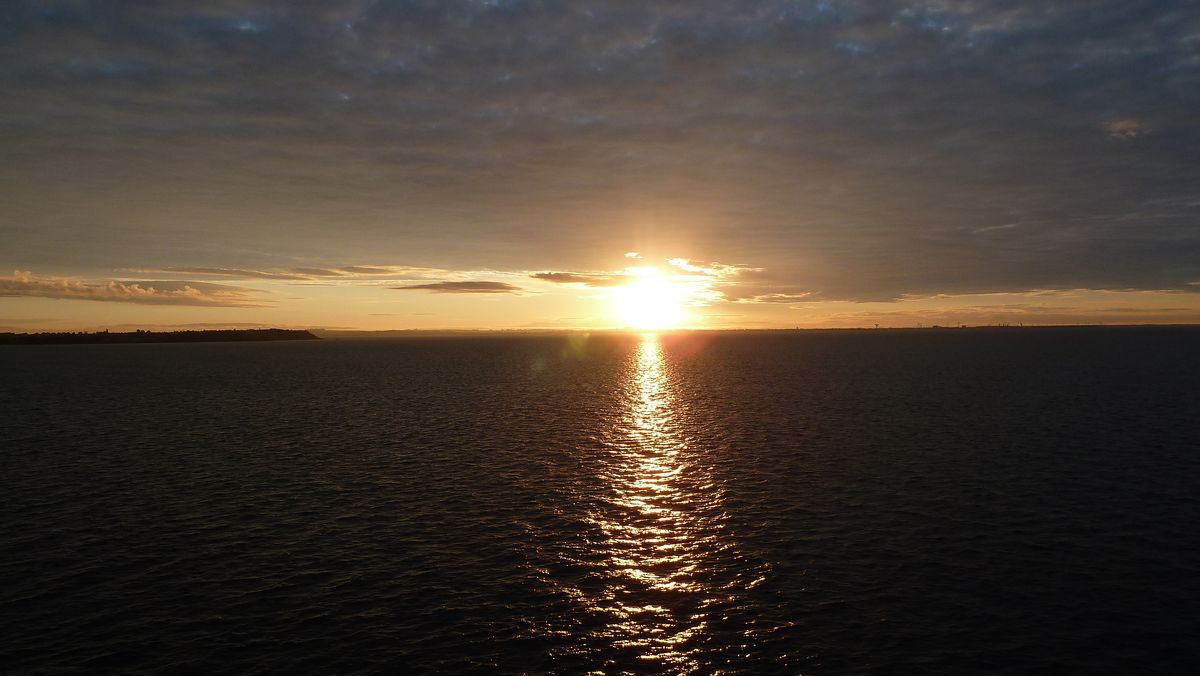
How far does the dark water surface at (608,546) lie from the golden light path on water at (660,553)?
187 mm

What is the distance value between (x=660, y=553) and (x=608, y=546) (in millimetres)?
2899

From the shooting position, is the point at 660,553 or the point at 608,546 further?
the point at 608,546

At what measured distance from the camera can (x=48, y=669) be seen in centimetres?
2280

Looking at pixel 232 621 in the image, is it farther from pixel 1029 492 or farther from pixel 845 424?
pixel 845 424

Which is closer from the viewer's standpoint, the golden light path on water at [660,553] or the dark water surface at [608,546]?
the dark water surface at [608,546]

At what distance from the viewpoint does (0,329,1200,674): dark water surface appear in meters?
24.4

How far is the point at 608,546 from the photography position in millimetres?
35219

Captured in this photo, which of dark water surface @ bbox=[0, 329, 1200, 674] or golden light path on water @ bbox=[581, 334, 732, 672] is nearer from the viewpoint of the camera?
dark water surface @ bbox=[0, 329, 1200, 674]

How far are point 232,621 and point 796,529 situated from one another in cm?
2816

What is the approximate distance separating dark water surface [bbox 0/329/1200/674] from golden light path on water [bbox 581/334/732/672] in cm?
19

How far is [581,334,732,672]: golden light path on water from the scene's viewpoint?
25.3 meters

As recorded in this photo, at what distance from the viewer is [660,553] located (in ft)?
112

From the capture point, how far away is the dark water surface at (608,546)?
80.1ft

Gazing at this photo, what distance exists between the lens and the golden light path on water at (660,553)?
25297mm
